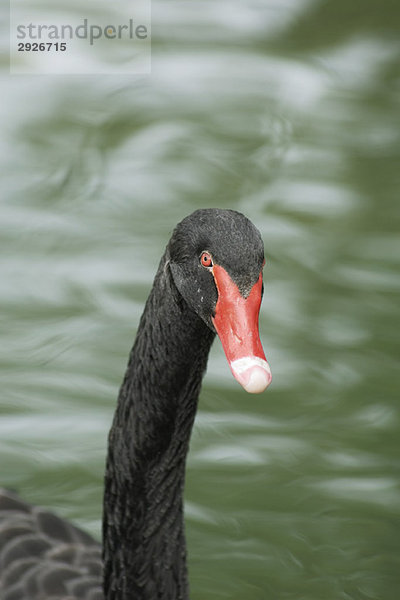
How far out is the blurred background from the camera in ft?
11.1

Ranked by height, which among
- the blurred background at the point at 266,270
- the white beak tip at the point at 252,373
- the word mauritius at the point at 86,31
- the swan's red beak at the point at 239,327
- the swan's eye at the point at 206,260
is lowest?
the white beak tip at the point at 252,373

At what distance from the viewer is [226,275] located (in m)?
2.15

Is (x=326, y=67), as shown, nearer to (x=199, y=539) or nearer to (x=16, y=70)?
(x=16, y=70)

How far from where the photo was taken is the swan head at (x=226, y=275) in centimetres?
209

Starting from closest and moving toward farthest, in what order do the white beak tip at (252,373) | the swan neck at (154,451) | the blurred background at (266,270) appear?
the white beak tip at (252,373), the swan neck at (154,451), the blurred background at (266,270)

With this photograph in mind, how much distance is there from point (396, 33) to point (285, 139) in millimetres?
1286

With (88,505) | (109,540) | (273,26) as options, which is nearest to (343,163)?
(273,26)

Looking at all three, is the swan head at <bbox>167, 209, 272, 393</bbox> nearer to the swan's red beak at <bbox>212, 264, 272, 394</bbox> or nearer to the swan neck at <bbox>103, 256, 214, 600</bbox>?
the swan's red beak at <bbox>212, 264, 272, 394</bbox>

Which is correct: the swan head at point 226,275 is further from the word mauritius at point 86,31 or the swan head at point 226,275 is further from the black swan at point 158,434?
the word mauritius at point 86,31

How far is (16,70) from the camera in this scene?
561 cm

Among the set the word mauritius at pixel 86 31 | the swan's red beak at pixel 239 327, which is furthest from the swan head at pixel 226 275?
the word mauritius at pixel 86 31

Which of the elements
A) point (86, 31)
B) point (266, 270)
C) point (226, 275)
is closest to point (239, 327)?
point (226, 275)

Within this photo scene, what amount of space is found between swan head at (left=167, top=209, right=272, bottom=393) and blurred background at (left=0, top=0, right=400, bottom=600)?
1216mm

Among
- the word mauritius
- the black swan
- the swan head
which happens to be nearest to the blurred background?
the word mauritius
